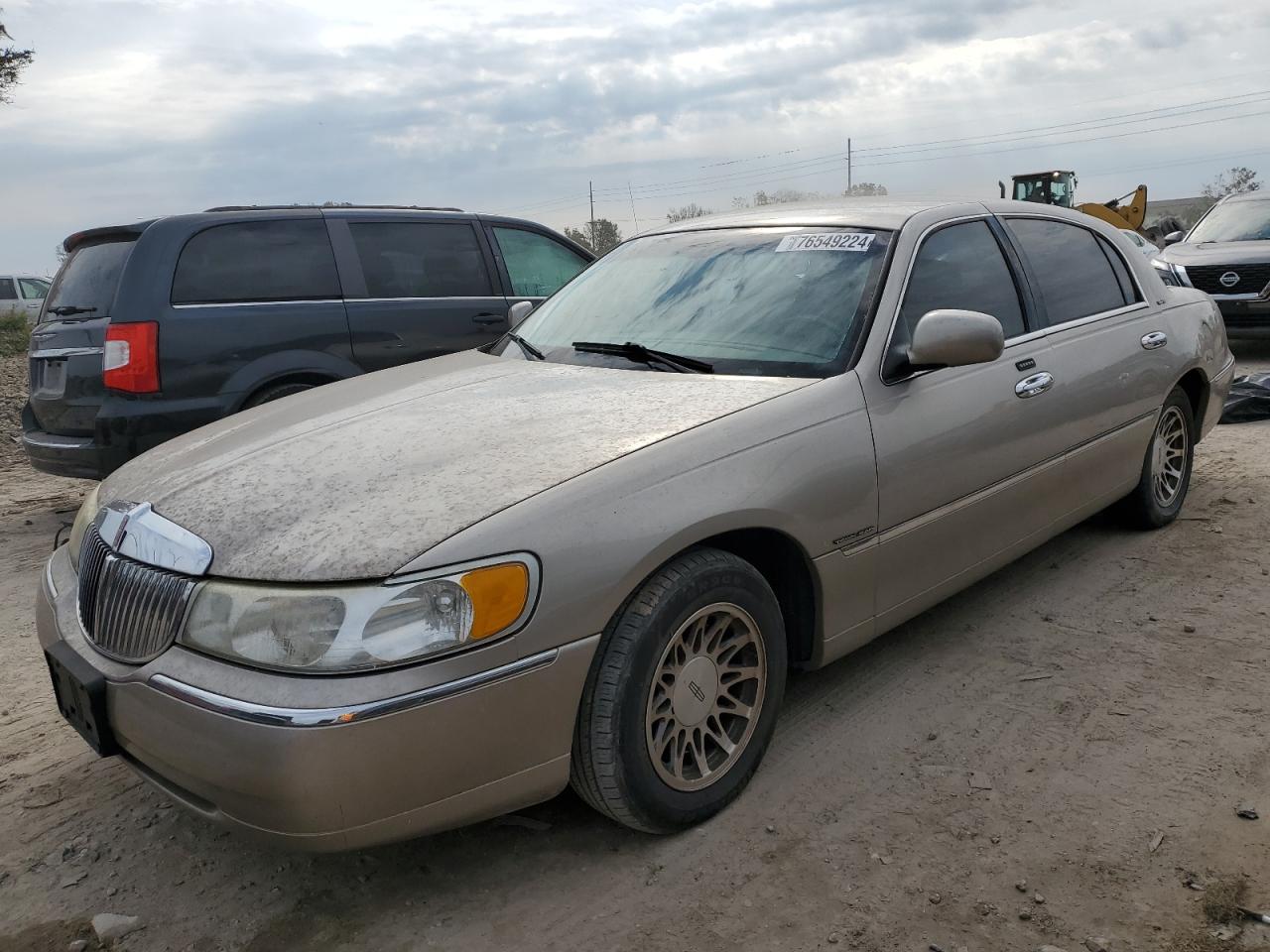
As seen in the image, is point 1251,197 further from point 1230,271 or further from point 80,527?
point 80,527

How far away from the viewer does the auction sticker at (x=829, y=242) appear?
3496 millimetres

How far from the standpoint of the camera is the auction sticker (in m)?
3.50

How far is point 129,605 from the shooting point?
2.46 meters

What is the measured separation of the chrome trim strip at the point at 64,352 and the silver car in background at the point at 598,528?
249cm

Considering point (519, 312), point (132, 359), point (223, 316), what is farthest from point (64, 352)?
point (519, 312)

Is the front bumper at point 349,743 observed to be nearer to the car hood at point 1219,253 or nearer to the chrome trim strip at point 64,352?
the chrome trim strip at point 64,352

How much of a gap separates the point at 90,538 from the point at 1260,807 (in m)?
3.24

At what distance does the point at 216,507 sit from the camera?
2531 millimetres

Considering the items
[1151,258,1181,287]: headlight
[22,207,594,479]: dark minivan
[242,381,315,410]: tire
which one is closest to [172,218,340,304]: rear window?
[22,207,594,479]: dark minivan

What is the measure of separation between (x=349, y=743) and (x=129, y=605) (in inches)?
30.6

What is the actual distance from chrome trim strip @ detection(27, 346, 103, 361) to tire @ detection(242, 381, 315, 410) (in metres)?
0.80

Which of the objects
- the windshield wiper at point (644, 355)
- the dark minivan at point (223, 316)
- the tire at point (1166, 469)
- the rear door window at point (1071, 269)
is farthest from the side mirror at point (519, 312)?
the tire at point (1166, 469)

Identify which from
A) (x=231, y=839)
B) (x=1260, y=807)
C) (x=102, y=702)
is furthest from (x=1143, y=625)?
(x=102, y=702)

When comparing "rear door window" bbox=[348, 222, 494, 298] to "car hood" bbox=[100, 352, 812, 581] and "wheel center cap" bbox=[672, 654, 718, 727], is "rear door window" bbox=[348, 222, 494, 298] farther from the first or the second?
"wheel center cap" bbox=[672, 654, 718, 727]
